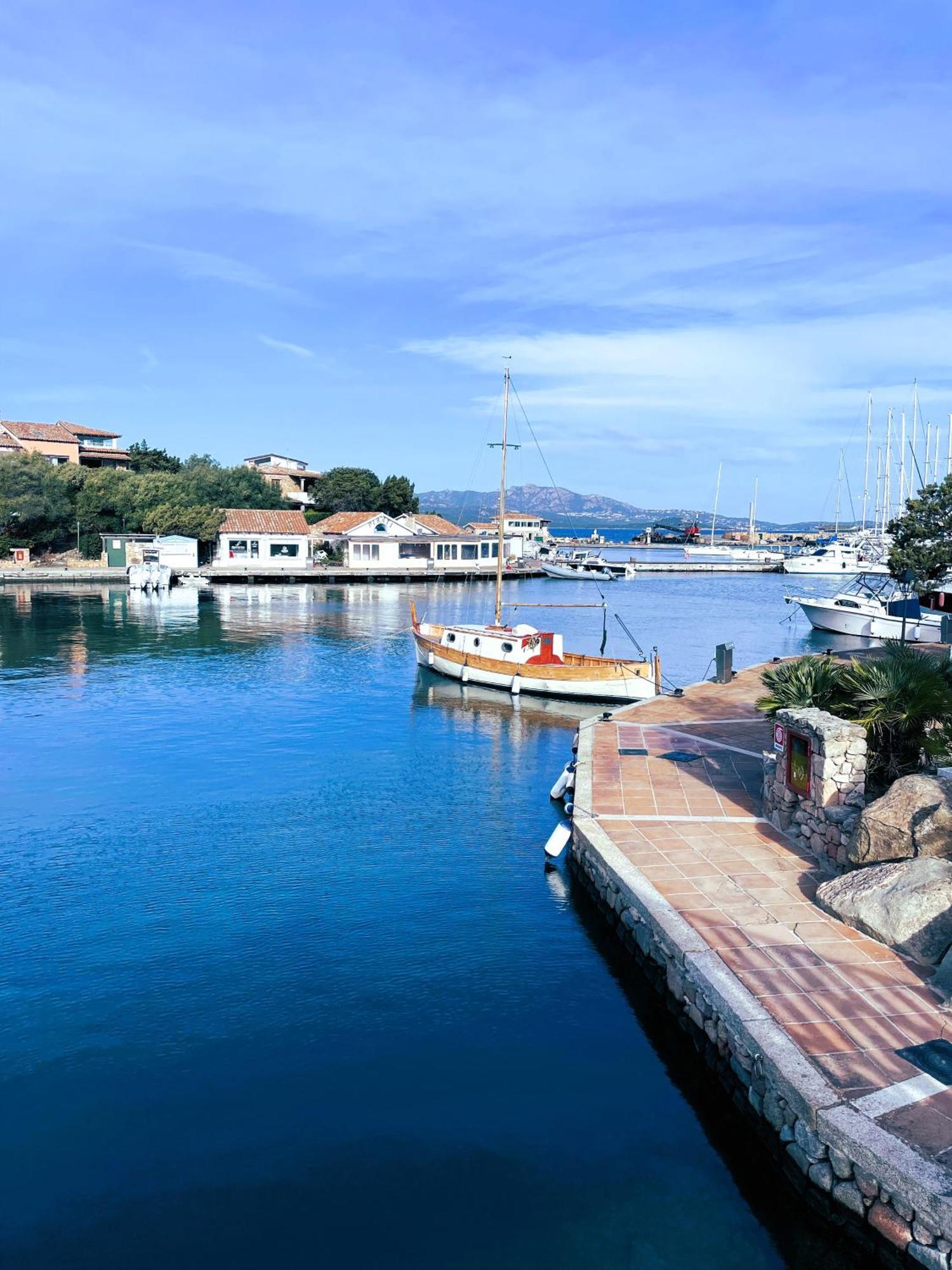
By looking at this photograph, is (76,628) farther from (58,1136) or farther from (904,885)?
(904,885)

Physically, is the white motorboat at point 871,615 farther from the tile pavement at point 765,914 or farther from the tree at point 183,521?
the tree at point 183,521

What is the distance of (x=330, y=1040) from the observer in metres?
10.1

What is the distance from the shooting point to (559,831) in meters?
15.4

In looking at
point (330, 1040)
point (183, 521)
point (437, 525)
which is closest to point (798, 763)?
point (330, 1040)

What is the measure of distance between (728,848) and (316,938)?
5821 millimetres

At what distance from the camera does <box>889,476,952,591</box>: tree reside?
2342cm

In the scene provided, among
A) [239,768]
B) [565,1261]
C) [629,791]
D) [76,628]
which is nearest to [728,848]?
[629,791]

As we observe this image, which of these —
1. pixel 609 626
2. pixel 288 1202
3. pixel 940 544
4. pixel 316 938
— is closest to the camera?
pixel 288 1202

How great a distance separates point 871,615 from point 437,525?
50.8 meters

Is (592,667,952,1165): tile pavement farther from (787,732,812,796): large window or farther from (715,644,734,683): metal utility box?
(715,644,734,683): metal utility box

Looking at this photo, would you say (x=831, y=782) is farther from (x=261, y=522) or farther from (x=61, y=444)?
(x=61, y=444)

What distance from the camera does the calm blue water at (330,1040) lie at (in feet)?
24.5

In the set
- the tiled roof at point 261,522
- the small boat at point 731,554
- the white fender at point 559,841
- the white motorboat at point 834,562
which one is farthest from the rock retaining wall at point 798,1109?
the small boat at point 731,554

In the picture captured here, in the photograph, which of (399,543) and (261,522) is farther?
(399,543)
